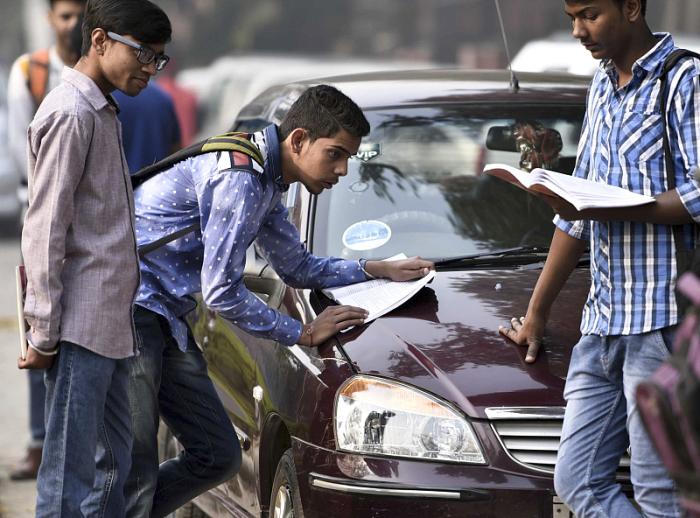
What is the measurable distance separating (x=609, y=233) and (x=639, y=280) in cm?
16

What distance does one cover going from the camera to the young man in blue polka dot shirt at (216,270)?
4273 mm

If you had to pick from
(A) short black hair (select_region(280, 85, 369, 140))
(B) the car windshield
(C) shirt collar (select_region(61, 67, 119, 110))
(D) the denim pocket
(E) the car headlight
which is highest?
(C) shirt collar (select_region(61, 67, 119, 110))

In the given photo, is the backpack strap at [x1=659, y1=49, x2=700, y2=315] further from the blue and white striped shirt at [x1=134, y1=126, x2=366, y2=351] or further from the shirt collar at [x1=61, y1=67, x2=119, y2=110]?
the shirt collar at [x1=61, y1=67, x2=119, y2=110]

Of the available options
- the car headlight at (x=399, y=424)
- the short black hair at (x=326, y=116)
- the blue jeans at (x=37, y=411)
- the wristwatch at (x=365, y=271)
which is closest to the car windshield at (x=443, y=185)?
the wristwatch at (x=365, y=271)

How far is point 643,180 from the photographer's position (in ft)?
12.1

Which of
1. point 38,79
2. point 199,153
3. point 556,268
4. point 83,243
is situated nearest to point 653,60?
point 556,268

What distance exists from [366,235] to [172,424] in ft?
3.12

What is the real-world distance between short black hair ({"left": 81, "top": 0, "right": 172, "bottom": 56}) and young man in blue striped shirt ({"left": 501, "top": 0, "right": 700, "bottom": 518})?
3.70 ft

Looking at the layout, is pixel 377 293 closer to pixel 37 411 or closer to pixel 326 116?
pixel 326 116

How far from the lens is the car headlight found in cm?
405

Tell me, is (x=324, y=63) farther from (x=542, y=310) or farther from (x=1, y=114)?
(x=542, y=310)

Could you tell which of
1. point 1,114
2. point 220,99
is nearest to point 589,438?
point 1,114

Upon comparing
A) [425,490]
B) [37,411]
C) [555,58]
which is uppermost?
[425,490]

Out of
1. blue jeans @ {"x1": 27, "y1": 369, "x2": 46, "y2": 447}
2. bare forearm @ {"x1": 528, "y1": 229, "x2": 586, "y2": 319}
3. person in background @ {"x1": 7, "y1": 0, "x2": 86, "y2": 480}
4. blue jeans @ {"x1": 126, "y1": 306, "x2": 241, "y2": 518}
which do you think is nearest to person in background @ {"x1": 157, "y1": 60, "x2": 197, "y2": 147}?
person in background @ {"x1": 7, "y1": 0, "x2": 86, "y2": 480}
